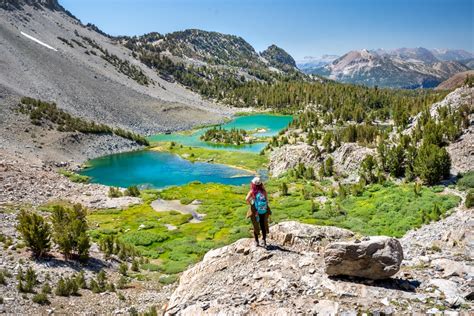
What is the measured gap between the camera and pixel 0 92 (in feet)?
247

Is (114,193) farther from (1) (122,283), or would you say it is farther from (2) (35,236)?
(1) (122,283)

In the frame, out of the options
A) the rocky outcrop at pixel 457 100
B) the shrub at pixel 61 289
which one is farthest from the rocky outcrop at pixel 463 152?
the shrub at pixel 61 289

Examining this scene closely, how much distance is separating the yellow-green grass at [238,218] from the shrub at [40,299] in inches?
339

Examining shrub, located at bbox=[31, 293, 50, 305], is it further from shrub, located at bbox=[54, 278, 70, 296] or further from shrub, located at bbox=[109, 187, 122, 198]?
shrub, located at bbox=[109, 187, 122, 198]

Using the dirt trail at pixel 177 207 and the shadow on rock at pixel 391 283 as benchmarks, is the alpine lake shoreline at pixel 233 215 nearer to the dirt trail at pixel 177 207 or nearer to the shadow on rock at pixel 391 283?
the dirt trail at pixel 177 207

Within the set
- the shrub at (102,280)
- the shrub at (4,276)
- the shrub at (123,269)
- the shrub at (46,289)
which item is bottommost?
the shrub at (123,269)

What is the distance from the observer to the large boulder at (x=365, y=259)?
472 inches

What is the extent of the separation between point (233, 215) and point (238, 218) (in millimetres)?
1441

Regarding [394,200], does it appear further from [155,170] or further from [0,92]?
[0,92]

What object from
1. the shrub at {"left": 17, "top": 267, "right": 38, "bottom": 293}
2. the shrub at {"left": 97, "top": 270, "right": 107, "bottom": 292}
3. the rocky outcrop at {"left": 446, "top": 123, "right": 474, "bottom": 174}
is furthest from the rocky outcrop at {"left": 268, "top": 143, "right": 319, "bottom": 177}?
the shrub at {"left": 17, "top": 267, "right": 38, "bottom": 293}

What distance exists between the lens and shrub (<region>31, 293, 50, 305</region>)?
16.8m

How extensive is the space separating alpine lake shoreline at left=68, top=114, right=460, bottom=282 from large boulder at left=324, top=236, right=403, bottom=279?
44.6 ft

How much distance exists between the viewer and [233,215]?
3772cm

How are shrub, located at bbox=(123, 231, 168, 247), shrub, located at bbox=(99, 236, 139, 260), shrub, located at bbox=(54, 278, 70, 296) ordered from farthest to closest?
shrub, located at bbox=(123, 231, 168, 247) < shrub, located at bbox=(99, 236, 139, 260) < shrub, located at bbox=(54, 278, 70, 296)
